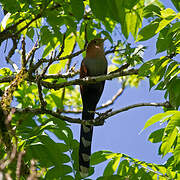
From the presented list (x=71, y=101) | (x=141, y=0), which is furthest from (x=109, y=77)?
(x=71, y=101)

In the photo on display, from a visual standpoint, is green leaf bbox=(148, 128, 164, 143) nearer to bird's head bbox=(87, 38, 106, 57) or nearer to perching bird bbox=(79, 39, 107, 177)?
perching bird bbox=(79, 39, 107, 177)

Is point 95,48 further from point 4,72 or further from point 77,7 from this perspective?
point 77,7

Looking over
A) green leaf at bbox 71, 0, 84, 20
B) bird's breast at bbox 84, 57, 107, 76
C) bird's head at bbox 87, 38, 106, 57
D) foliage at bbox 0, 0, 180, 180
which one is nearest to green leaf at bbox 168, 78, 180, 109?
foliage at bbox 0, 0, 180, 180

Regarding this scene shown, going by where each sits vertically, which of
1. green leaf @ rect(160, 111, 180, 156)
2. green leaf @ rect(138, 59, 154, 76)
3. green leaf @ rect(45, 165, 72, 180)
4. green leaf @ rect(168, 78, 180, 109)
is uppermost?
green leaf @ rect(138, 59, 154, 76)

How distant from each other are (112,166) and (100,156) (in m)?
0.13

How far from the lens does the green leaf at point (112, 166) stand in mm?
2646

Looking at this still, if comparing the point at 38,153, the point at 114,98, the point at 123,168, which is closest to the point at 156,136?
the point at 123,168

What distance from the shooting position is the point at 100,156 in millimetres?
2623

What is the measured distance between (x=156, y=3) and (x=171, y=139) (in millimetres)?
1171

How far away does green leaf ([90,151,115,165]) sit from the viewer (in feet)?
8.56

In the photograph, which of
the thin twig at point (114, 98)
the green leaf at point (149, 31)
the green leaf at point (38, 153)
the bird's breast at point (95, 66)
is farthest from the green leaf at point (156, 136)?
the thin twig at point (114, 98)

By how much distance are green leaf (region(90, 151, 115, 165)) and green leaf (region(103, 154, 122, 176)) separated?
0.17 feet

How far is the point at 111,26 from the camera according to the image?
3.56m

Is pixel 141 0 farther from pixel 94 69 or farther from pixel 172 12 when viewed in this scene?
pixel 94 69
